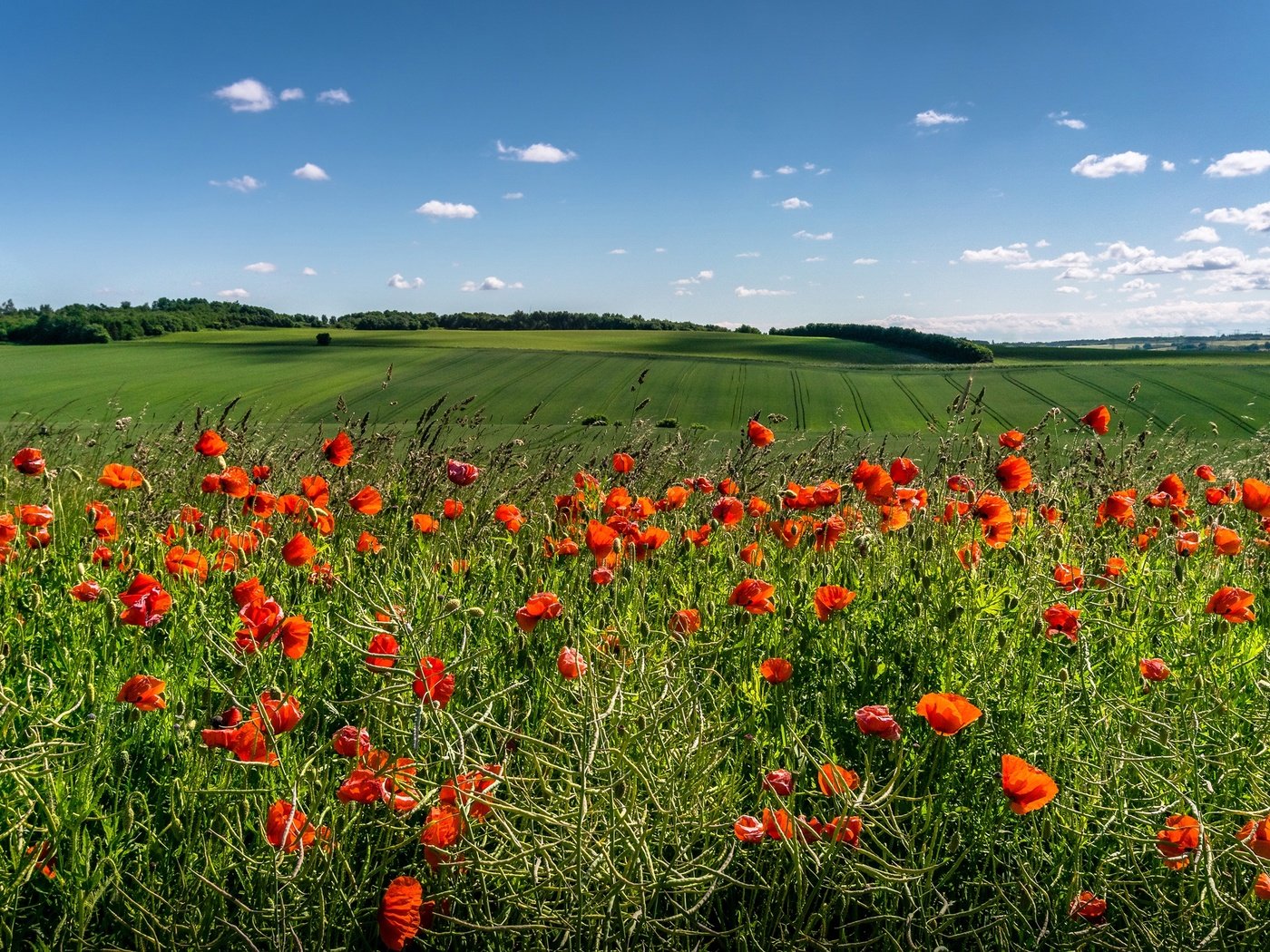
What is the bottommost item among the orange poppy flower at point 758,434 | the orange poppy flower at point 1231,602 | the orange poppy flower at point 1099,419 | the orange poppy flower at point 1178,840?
the orange poppy flower at point 1178,840

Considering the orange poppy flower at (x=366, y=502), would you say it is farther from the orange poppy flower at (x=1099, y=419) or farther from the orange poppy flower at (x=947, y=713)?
the orange poppy flower at (x=1099, y=419)

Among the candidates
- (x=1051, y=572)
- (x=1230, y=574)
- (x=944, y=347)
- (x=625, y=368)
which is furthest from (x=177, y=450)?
(x=944, y=347)

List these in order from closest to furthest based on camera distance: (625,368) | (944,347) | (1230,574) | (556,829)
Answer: (556,829), (1230,574), (625,368), (944,347)

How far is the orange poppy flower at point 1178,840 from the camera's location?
1.56 m

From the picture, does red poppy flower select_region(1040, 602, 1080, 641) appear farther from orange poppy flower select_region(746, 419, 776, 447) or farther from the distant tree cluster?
the distant tree cluster

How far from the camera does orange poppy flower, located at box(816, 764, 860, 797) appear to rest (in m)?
1.45

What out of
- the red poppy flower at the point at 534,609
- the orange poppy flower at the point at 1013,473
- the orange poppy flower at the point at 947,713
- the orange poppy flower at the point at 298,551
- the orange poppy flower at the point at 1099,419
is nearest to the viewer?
the orange poppy flower at the point at 947,713

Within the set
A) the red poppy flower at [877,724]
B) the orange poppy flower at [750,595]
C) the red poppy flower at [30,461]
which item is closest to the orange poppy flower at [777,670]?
the orange poppy flower at [750,595]

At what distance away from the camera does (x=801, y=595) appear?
9.00 feet

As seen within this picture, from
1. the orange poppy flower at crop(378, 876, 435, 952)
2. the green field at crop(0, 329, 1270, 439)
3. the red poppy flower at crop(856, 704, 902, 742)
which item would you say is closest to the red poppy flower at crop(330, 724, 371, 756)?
the orange poppy flower at crop(378, 876, 435, 952)

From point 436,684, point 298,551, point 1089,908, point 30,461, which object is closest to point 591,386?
point 30,461

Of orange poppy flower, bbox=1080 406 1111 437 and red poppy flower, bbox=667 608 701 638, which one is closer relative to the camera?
red poppy flower, bbox=667 608 701 638

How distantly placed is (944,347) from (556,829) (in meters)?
56.9

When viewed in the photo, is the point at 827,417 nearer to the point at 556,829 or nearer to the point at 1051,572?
the point at 1051,572
